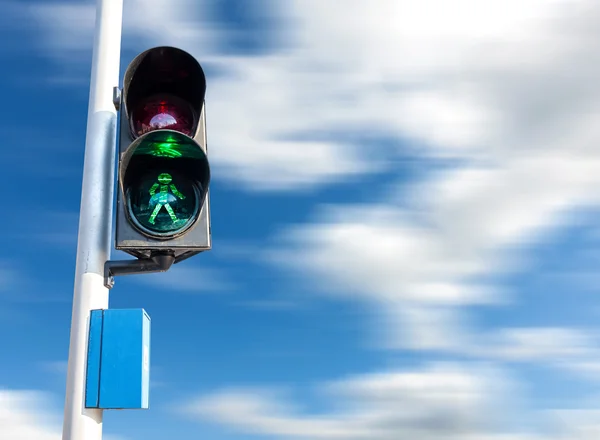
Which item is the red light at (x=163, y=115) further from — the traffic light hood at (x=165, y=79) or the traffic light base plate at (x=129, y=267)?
the traffic light base plate at (x=129, y=267)

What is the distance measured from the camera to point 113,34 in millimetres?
4168

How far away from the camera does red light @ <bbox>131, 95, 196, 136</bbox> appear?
11.9ft

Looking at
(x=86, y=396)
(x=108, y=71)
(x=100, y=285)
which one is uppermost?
(x=108, y=71)

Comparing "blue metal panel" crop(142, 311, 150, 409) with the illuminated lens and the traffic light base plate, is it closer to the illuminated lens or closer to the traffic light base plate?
the traffic light base plate

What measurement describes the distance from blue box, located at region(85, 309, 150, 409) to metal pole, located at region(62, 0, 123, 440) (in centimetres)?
5

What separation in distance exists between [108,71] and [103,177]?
68 centimetres

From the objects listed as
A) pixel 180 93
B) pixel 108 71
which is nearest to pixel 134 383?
pixel 180 93

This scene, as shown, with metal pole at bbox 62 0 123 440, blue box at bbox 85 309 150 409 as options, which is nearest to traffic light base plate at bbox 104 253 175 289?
metal pole at bbox 62 0 123 440

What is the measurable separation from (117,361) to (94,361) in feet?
0.38

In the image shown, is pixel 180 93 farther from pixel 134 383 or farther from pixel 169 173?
pixel 134 383

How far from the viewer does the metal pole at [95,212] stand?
3.47m

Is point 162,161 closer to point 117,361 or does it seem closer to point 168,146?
point 168,146

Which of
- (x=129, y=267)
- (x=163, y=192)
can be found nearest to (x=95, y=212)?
(x=129, y=267)

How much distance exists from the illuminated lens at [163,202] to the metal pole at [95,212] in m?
0.42
